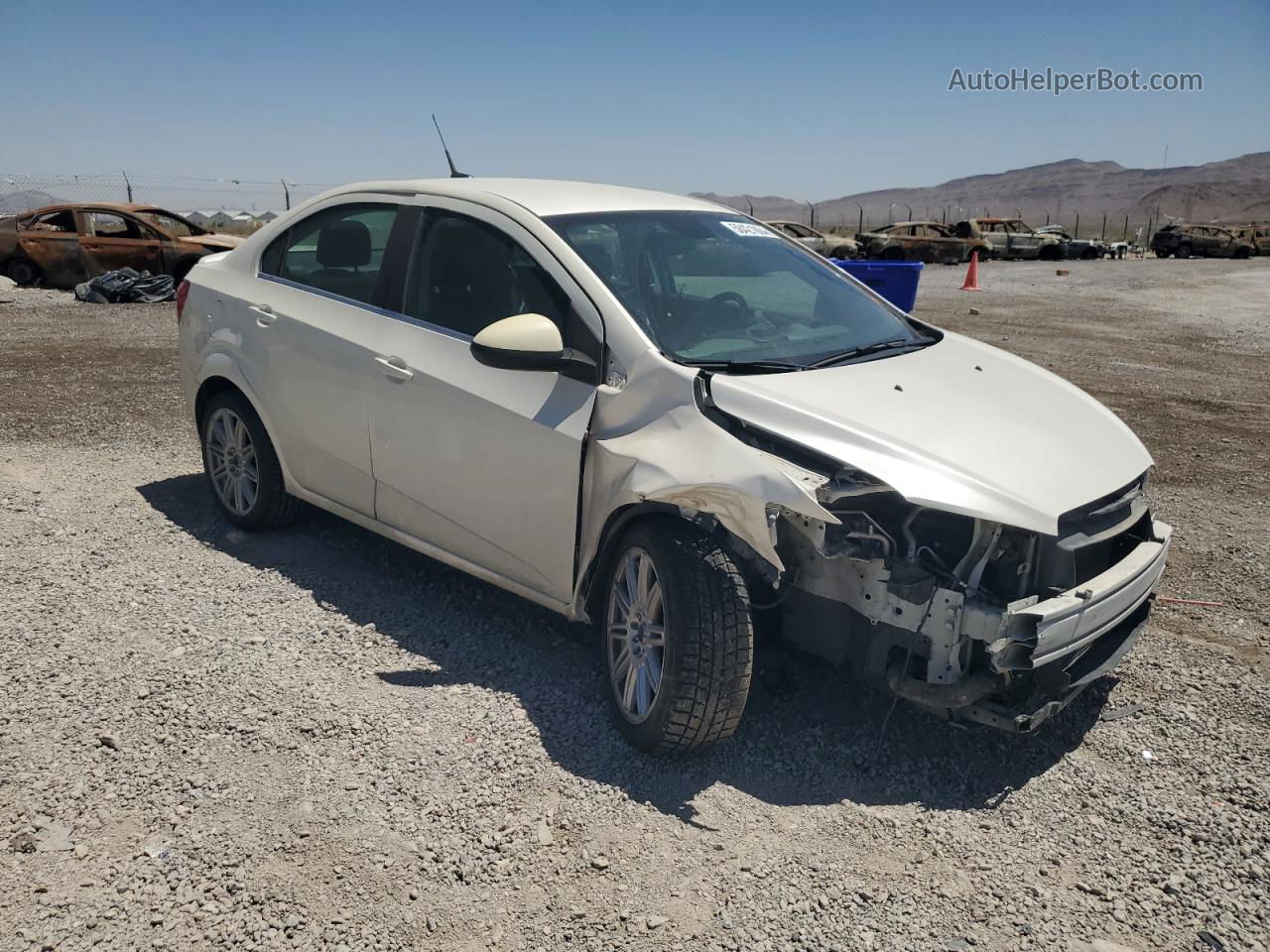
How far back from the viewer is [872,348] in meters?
4.01

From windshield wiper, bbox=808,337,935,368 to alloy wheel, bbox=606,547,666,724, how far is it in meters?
0.97

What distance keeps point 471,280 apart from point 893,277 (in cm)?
630

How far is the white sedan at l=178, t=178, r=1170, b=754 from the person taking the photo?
Answer: 3109mm

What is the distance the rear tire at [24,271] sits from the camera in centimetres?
1716

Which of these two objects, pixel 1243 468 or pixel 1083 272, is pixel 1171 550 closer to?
pixel 1243 468

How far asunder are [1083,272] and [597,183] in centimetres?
2778

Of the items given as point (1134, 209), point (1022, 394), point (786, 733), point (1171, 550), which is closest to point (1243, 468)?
point (1171, 550)

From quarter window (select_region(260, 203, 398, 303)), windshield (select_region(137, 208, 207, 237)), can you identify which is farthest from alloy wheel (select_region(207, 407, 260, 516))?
windshield (select_region(137, 208, 207, 237))

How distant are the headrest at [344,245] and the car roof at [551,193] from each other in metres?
0.18

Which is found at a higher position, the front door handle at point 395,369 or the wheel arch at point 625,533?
the front door handle at point 395,369

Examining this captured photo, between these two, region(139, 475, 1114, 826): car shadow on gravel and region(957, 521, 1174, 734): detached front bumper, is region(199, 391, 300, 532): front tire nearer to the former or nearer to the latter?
region(139, 475, 1114, 826): car shadow on gravel

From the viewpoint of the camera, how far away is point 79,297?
15.9 metres

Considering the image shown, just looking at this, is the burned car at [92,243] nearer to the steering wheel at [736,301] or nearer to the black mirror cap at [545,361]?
the steering wheel at [736,301]

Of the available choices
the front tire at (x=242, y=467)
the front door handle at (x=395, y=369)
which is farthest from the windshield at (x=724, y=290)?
the front tire at (x=242, y=467)
